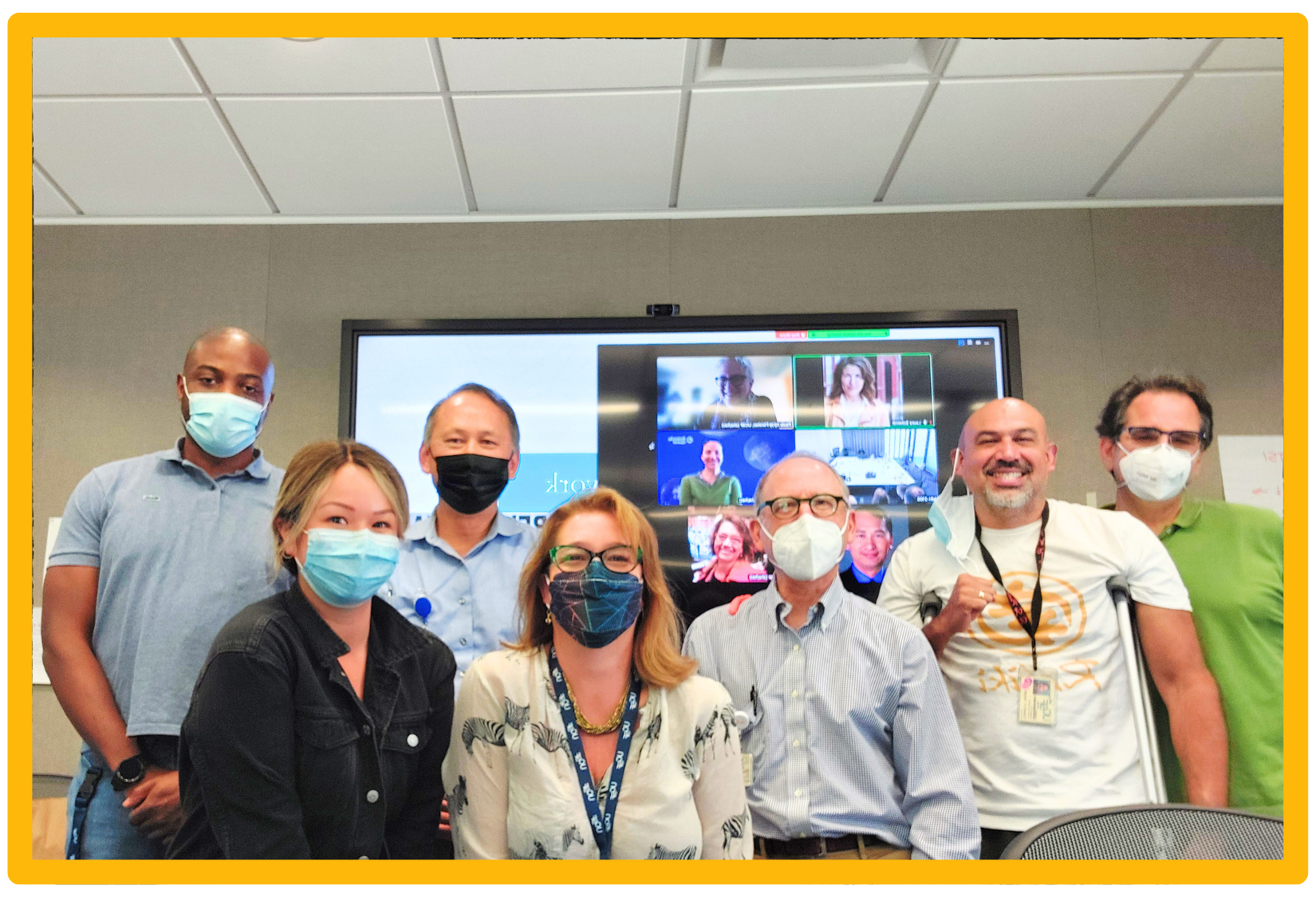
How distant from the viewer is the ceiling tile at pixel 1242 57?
2563 millimetres

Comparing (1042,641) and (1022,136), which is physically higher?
(1022,136)

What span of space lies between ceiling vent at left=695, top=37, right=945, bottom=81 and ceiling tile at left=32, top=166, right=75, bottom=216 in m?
2.69

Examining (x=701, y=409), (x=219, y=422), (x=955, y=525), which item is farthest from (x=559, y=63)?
(x=955, y=525)

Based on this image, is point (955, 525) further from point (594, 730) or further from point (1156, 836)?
point (594, 730)

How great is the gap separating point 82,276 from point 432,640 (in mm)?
3000

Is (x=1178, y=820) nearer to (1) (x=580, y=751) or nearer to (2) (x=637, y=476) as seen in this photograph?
(1) (x=580, y=751)

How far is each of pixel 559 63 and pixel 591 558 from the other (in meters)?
1.75

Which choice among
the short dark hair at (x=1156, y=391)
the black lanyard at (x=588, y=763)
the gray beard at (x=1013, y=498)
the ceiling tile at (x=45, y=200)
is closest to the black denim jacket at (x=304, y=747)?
the black lanyard at (x=588, y=763)

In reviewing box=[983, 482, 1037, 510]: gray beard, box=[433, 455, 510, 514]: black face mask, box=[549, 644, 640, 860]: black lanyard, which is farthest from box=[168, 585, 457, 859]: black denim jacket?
box=[983, 482, 1037, 510]: gray beard

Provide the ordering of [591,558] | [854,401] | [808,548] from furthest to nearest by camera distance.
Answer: [854,401] → [808,548] → [591,558]

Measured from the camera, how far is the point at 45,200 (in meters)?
3.68

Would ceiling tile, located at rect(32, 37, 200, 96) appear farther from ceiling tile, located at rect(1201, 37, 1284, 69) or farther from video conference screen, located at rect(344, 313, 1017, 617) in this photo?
ceiling tile, located at rect(1201, 37, 1284, 69)

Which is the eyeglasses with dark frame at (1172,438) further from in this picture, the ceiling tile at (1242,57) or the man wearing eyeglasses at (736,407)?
the man wearing eyeglasses at (736,407)

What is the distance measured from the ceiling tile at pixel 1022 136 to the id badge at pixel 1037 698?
1960 millimetres
